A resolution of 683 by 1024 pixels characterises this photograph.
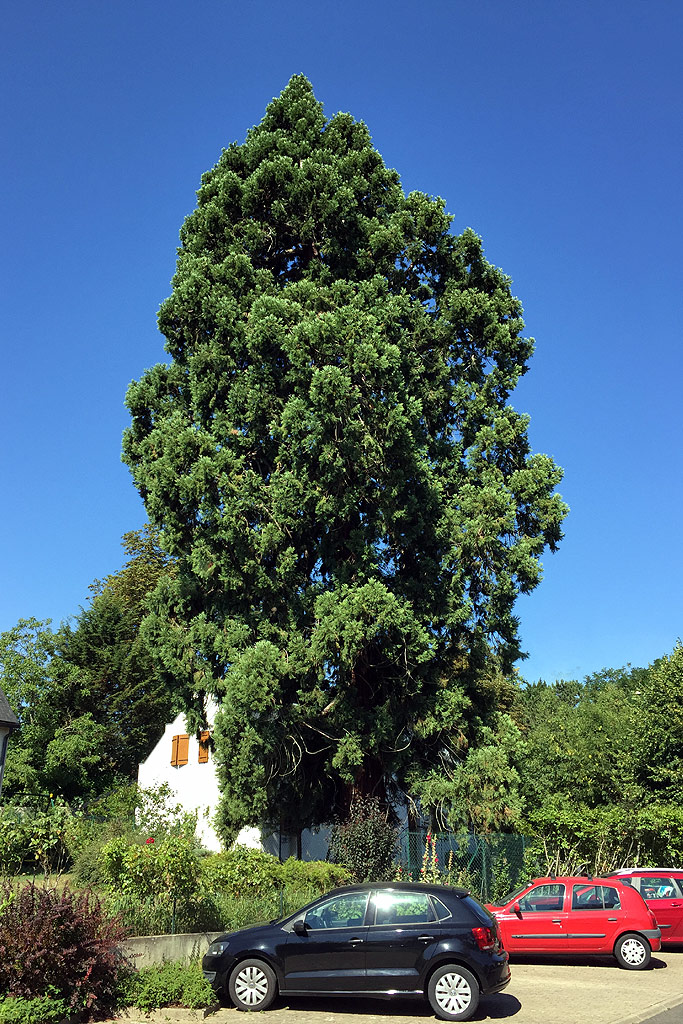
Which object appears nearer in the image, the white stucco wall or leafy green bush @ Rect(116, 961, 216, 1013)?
leafy green bush @ Rect(116, 961, 216, 1013)

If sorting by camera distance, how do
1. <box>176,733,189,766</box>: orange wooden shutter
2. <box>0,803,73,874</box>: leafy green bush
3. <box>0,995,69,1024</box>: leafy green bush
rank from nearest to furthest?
<box>0,995,69,1024</box>: leafy green bush, <box>0,803,73,874</box>: leafy green bush, <box>176,733,189,766</box>: orange wooden shutter

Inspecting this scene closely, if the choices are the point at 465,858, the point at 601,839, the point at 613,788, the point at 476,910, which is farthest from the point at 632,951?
the point at 613,788

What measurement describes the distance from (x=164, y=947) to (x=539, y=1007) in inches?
200

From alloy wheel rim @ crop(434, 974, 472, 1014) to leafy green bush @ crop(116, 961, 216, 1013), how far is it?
277 centimetres

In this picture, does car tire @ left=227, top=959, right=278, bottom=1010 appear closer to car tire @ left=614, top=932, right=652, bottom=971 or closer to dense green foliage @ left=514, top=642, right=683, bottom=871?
car tire @ left=614, top=932, right=652, bottom=971

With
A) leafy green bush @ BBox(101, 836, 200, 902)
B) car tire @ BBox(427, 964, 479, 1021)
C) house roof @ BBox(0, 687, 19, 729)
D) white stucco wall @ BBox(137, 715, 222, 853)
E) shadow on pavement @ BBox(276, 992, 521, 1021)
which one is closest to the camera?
car tire @ BBox(427, 964, 479, 1021)

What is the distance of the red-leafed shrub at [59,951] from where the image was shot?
9172mm

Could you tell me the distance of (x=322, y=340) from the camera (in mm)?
21078

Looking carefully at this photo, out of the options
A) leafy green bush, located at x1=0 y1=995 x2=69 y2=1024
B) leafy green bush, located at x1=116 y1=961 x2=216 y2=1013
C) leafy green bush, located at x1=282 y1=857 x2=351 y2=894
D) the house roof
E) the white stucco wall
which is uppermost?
the house roof

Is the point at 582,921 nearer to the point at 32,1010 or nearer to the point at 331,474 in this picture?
the point at 32,1010

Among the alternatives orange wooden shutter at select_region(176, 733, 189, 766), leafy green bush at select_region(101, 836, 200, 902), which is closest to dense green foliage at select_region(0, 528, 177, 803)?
orange wooden shutter at select_region(176, 733, 189, 766)

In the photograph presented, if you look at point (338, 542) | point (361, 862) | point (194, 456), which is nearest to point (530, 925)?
point (361, 862)

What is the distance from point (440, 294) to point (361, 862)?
16388mm

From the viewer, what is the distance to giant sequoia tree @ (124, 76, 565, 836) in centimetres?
2084
